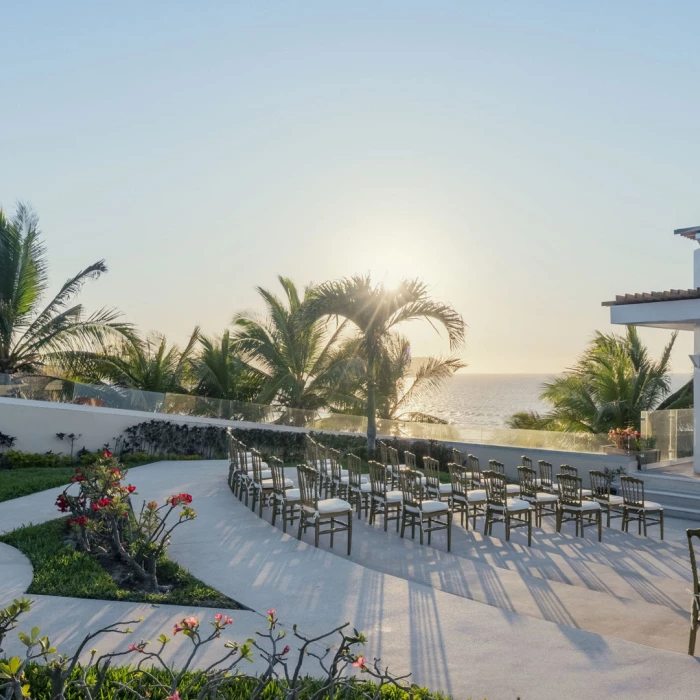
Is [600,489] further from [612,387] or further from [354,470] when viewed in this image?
[612,387]

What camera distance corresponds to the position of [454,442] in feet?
59.0

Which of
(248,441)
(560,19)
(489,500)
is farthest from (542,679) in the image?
(248,441)

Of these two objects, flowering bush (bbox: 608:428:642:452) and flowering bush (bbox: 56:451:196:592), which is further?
flowering bush (bbox: 608:428:642:452)

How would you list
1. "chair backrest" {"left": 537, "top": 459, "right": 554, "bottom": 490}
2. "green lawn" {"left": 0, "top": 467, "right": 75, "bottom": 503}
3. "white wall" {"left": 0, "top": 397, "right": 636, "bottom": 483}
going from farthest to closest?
"white wall" {"left": 0, "top": 397, "right": 636, "bottom": 483}
"chair backrest" {"left": 537, "top": 459, "right": 554, "bottom": 490}
"green lawn" {"left": 0, "top": 467, "right": 75, "bottom": 503}

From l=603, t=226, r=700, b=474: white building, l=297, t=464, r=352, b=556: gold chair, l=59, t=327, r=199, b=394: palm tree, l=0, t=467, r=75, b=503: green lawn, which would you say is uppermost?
l=603, t=226, r=700, b=474: white building

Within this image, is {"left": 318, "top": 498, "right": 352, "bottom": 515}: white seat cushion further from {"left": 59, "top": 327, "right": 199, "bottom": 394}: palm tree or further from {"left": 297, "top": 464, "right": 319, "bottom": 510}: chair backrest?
{"left": 59, "top": 327, "right": 199, "bottom": 394}: palm tree

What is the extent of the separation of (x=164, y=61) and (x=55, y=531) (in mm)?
8930

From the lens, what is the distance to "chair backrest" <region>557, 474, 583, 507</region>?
10.1 meters

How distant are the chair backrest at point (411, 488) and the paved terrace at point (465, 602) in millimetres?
531

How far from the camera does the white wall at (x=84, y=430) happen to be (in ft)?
52.1

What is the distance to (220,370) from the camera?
23.0m

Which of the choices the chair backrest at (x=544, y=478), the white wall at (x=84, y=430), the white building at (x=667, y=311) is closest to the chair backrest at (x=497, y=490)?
the chair backrest at (x=544, y=478)

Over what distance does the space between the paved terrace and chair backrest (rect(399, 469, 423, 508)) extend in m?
0.53

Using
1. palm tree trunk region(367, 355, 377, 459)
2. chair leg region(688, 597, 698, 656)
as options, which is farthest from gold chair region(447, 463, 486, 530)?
palm tree trunk region(367, 355, 377, 459)
